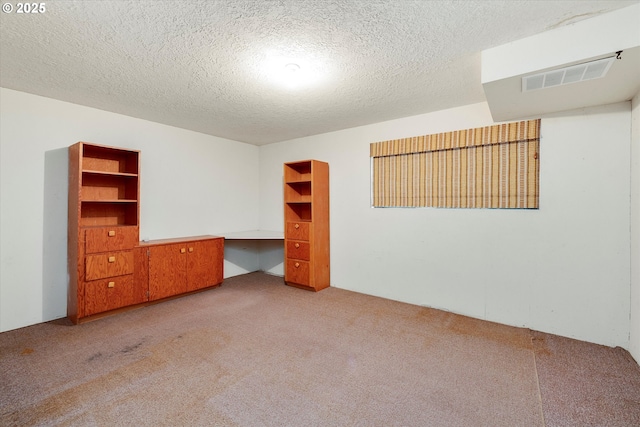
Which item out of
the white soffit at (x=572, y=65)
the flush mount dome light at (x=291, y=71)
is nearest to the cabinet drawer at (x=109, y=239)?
the flush mount dome light at (x=291, y=71)

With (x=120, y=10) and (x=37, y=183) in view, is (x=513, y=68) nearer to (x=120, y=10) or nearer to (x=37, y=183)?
(x=120, y=10)

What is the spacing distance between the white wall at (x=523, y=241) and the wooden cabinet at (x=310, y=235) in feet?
0.96

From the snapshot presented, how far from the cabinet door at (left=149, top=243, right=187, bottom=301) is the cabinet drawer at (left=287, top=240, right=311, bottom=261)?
1512mm

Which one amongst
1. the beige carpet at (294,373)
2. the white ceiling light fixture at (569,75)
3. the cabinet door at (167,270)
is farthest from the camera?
the cabinet door at (167,270)

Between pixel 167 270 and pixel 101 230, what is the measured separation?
93cm

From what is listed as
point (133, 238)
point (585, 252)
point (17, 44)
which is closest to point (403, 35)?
point (585, 252)

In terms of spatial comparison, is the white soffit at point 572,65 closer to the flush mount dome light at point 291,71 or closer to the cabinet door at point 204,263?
the flush mount dome light at point 291,71

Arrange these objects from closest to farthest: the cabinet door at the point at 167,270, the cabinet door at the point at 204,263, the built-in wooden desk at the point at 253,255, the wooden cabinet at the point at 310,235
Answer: the cabinet door at the point at 167,270, the cabinet door at the point at 204,263, the wooden cabinet at the point at 310,235, the built-in wooden desk at the point at 253,255

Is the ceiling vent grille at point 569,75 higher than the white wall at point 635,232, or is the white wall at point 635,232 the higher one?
the ceiling vent grille at point 569,75

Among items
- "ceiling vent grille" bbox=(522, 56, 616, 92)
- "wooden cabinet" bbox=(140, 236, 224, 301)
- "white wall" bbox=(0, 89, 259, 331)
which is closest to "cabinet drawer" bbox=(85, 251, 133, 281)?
"wooden cabinet" bbox=(140, 236, 224, 301)

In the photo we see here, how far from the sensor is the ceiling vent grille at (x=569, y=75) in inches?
76.2

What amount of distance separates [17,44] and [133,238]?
209cm

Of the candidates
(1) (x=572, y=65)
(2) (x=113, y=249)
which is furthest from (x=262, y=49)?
→ (2) (x=113, y=249)

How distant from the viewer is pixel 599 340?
2.64m
